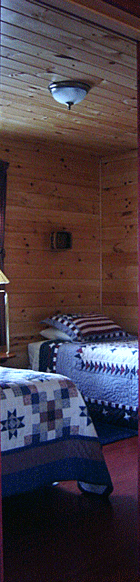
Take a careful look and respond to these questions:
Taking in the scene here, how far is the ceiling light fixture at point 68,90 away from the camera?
12.0ft

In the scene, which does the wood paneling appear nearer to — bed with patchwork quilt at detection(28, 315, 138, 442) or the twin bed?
bed with patchwork quilt at detection(28, 315, 138, 442)

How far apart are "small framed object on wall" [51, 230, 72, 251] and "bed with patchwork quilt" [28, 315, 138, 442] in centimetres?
61

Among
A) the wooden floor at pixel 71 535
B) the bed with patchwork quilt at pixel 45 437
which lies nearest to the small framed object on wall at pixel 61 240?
the bed with patchwork quilt at pixel 45 437

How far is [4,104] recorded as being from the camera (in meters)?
4.02

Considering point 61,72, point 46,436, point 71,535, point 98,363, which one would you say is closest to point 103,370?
point 98,363

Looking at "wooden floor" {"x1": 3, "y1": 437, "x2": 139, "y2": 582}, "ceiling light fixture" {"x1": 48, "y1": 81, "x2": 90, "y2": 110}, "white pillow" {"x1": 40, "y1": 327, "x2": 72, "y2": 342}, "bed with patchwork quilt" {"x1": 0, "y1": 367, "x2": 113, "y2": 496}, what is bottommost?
"wooden floor" {"x1": 3, "y1": 437, "x2": 139, "y2": 582}

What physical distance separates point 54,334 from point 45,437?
223cm

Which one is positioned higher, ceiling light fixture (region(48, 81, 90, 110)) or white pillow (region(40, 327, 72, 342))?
ceiling light fixture (region(48, 81, 90, 110))

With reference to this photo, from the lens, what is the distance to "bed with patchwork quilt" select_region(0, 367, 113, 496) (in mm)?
2816

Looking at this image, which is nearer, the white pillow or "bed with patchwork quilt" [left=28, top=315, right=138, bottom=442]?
"bed with patchwork quilt" [left=28, top=315, right=138, bottom=442]

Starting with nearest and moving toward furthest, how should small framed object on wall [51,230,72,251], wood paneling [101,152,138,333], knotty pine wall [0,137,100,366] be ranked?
knotty pine wall [0,137,100,366]
small framed object on wall [51,230,72,251]
wood paneling [101,152,138,333]

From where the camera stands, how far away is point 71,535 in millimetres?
2707

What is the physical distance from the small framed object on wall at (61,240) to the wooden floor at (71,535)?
2338 millimetres

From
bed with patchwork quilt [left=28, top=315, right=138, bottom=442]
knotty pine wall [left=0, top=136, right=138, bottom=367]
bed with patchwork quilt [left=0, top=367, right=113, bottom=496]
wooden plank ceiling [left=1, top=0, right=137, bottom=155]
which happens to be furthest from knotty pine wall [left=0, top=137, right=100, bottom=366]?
bed with patchwork quilt [left=0, top=367, right=113, bottom=496]
